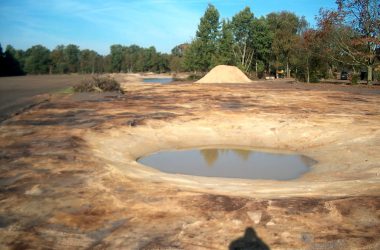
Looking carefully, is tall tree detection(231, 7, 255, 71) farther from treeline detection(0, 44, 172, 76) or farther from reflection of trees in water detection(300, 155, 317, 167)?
treeline detection(0, 44, 172, 76)

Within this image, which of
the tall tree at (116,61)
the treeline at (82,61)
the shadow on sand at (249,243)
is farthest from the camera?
the tall tree at (116,61)

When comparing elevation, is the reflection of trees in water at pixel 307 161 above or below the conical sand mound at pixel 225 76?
below

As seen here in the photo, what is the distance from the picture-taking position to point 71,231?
4.67 meters

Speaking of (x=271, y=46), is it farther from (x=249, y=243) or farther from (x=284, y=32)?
(x=249, y=243)

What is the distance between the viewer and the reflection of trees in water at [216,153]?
1088cm

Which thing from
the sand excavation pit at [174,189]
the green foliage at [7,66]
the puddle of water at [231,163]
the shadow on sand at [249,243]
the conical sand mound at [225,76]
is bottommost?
the puddle of water at [231,163]

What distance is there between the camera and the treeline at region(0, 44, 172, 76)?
98688 mm

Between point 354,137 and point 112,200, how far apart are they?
27.3 ft

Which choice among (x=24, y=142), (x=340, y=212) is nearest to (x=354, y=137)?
(x=340, y=212)

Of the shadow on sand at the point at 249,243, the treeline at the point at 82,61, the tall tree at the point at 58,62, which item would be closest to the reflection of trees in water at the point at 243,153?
the shadow on sand at the point at 249,243

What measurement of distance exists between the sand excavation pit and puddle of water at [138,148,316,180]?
48 centimetres

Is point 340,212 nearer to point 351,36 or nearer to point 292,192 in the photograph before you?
point 292,192

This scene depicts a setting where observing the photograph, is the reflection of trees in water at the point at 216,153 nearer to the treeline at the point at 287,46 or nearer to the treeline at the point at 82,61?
the treeline at the point at 287,46

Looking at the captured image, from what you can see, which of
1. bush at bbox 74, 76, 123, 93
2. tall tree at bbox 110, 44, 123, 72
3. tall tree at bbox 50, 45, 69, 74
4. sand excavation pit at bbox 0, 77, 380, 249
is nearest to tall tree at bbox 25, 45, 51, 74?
tall tree at bbox 50, 45, 69, 74
